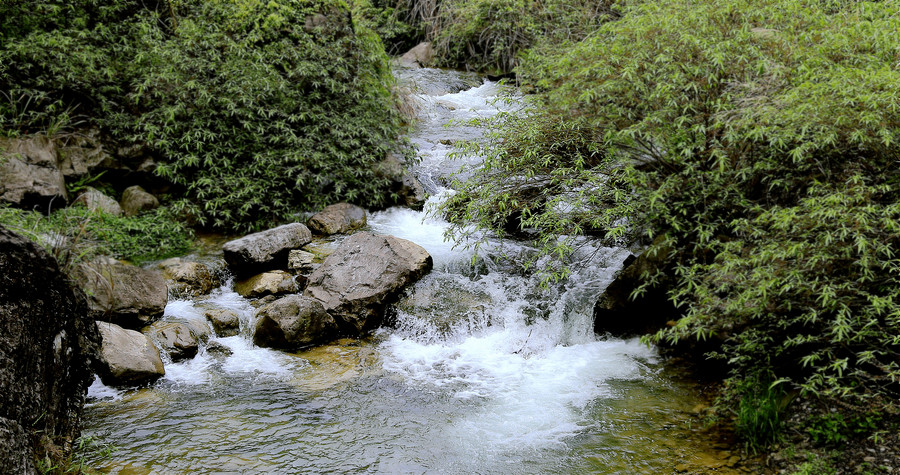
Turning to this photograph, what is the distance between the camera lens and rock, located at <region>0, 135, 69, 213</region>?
754 centimetres

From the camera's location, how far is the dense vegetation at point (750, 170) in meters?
3.82

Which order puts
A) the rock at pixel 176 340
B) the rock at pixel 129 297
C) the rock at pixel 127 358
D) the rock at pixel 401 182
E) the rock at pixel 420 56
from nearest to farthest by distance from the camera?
1. the rock at pixel 127 358
2. the rock at pixel 176 340
3. the rock at pixel 129 297
4. the rock at pixel 401 182
5. the rock at pixel 420 56

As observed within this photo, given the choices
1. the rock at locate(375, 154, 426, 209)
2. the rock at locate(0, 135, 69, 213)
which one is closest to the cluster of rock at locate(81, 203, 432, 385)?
the rock at locate(0, 135, 69, 213)

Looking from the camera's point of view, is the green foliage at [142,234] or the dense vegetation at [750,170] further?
the green foliage at [142,234]

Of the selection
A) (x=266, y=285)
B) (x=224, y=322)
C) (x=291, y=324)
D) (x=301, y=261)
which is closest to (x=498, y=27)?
(x=301, y=261)

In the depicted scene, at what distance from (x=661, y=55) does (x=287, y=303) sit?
485 cm

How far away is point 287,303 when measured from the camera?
6.40m

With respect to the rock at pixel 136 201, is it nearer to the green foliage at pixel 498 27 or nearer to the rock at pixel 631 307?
the rock at pixel 631 307

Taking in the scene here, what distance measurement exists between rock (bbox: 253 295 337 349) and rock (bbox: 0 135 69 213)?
12.3 ft

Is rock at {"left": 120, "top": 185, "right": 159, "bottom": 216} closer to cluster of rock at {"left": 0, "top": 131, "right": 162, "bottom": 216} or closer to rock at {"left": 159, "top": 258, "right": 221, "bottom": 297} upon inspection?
cluster of rock at {"left": 0, "top": 131, "right": 162, "bottom": 216}

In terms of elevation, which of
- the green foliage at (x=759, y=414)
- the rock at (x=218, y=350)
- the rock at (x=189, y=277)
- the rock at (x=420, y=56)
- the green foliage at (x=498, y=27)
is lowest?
the rock at (x=218, y=350)

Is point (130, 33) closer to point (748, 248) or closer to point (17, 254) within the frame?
point (17, 254)

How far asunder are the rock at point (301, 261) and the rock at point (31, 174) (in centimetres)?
326

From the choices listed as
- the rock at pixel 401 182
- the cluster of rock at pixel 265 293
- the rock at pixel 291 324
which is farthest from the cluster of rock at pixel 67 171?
the rock at pixel 401 182
